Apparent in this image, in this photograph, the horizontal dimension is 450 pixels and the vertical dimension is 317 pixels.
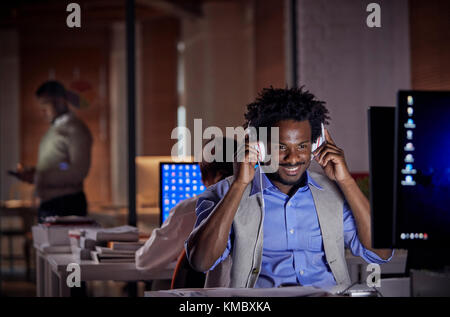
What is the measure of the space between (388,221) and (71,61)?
24.5 feet

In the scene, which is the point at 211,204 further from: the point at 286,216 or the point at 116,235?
the point at 116,235

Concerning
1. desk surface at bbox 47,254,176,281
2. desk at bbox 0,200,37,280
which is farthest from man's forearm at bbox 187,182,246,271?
desk at bbox 0,200,37,280

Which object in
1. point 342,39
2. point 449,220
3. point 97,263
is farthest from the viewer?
point 342,39

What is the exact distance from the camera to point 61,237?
3373 millimetres

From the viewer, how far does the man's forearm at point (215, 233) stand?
1.91 metres

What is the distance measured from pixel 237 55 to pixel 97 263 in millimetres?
5768

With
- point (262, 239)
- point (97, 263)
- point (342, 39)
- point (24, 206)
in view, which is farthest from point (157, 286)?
point (24, 206)

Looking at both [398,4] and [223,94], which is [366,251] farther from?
[223,94]

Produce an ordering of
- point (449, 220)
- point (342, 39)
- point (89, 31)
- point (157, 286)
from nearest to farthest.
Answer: point (449, 220) < point (157, 286) < point (342, 39) < point (89, 31)

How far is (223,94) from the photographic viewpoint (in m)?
8.28

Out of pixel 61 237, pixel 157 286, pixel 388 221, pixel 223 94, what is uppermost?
pixel 223 94

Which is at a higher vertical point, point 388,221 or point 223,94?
point 223,94

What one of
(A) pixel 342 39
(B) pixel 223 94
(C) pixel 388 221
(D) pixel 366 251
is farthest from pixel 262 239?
(B) pixel 223 94

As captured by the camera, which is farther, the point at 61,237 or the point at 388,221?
the point at 61,237
